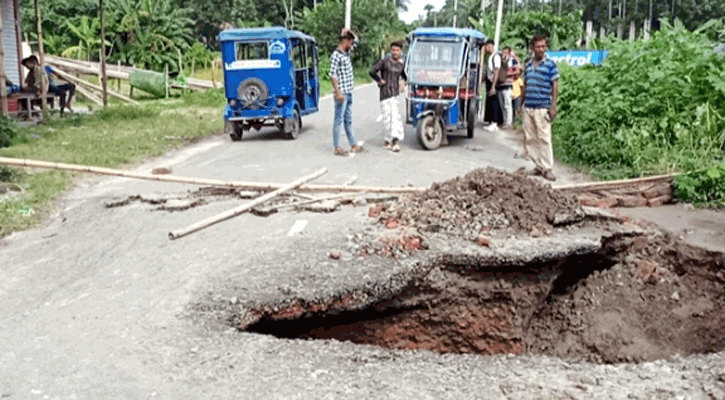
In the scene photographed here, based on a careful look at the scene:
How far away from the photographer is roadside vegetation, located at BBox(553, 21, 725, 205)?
8445 millimetres

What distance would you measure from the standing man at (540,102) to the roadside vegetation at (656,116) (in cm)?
79

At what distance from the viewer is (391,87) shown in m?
11.3

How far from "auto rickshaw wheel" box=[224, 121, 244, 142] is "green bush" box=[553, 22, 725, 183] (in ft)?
19.2

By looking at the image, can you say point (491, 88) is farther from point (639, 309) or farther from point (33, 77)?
point (33, 77)

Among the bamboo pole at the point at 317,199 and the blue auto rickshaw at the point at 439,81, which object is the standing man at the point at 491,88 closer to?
the blue auto rickshaw at the point at 439,81

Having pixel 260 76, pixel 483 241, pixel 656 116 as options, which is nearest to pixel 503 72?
pixel 656 116

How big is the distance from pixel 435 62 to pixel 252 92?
3.40 metres

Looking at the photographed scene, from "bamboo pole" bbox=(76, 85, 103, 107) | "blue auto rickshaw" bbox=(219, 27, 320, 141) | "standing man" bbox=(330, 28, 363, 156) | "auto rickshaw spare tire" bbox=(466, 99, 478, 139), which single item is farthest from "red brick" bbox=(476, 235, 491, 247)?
"bamboo pole" bbox=(76, 85, 103, 107)

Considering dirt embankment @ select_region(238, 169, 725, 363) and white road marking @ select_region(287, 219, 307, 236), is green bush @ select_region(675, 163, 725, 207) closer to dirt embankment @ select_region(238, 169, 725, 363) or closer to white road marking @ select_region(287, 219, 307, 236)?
dirt embankment @ select_region(238, 169, 725, 363)

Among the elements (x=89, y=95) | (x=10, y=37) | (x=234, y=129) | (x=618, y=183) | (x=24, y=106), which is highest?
(x=10, y=37)

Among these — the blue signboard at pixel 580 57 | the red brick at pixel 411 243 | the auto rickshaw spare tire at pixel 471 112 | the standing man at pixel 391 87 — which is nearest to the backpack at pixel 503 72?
the auto rickshaw spare tire at pixel 471 112

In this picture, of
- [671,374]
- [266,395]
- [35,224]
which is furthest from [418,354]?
[35,224]

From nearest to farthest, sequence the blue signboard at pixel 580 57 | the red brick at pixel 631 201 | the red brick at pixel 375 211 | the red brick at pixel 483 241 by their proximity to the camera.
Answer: the red brick at pixel 483 241 → the red brick at pixel 375 211 → the red brick at pixel 631 201 → the blue signboard at pixel 580 57

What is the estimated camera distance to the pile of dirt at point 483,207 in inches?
240
